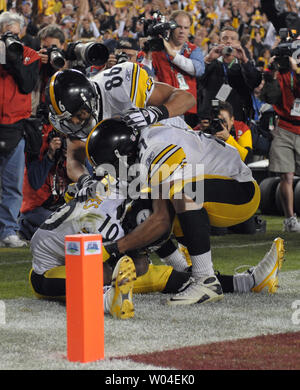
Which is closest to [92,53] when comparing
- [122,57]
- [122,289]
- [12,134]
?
[12,134]

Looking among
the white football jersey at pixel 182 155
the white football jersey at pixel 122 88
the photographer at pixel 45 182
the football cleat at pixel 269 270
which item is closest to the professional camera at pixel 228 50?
the photographer at pixel 45 182

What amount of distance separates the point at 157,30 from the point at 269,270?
3.71 m

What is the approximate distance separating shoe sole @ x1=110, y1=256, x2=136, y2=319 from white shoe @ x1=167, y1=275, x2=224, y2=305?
0.39 m

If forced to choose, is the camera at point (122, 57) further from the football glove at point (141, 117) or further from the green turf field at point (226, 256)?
the football glove at point (141, 117)

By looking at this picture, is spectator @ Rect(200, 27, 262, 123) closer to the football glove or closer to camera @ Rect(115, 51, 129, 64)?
camera @ Rect(115, 51, 129, 64)

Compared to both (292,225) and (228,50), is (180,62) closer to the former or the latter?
(228,50)

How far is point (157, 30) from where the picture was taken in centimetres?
704

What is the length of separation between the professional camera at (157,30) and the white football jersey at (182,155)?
10.4 ft

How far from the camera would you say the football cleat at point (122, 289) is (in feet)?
10.8

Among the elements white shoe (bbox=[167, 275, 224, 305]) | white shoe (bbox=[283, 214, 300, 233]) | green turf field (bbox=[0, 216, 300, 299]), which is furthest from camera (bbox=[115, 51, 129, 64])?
white shoe (bbox=[167, 275, 224, 305])

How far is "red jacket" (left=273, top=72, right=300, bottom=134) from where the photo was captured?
23.6ft

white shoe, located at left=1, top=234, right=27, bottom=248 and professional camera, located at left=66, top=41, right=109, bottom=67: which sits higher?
professional camera, located at left=66, top=41, right=109, bottom=67

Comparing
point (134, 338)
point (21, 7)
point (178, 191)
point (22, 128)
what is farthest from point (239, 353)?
point (21, 7)
